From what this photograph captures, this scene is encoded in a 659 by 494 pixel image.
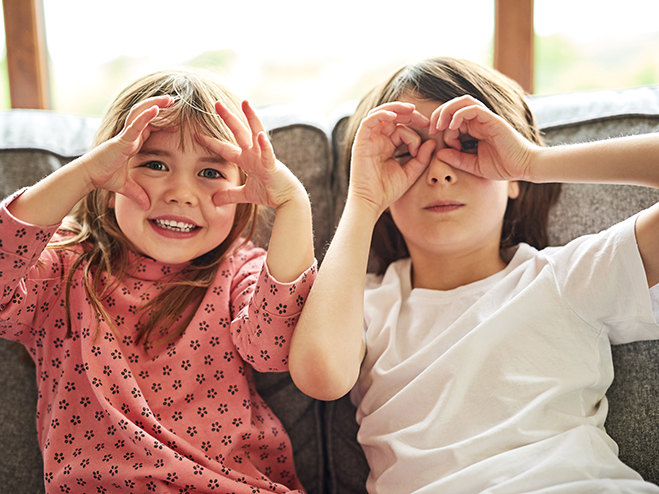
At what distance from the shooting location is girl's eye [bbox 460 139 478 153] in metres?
0.97

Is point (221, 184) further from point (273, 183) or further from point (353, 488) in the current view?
point (353, 488)

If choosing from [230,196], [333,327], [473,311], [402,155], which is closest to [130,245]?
[230,196]

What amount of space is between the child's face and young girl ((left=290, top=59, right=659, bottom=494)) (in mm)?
235

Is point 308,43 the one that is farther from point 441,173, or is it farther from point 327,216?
point 441,173

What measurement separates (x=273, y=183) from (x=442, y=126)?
0.99 ft

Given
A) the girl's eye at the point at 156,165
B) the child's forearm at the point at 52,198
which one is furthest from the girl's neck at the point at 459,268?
the child's forearm at the point at 52,198

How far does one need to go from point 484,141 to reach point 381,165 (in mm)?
190

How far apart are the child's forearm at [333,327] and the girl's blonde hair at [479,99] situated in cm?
30

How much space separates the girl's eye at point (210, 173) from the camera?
95 centimetres

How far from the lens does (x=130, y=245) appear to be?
1.00m

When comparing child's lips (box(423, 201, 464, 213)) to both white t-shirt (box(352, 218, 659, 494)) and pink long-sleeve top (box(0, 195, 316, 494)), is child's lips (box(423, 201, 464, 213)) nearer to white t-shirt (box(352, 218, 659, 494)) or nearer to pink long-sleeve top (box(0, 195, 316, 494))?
white t-shirt (box(352, 218, 659, 494))

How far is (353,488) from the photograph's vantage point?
1076 mm

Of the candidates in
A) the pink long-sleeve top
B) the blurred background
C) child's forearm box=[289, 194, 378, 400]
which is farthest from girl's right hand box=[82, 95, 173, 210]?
the blurred background

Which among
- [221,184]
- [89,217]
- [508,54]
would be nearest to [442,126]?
[221,184]
